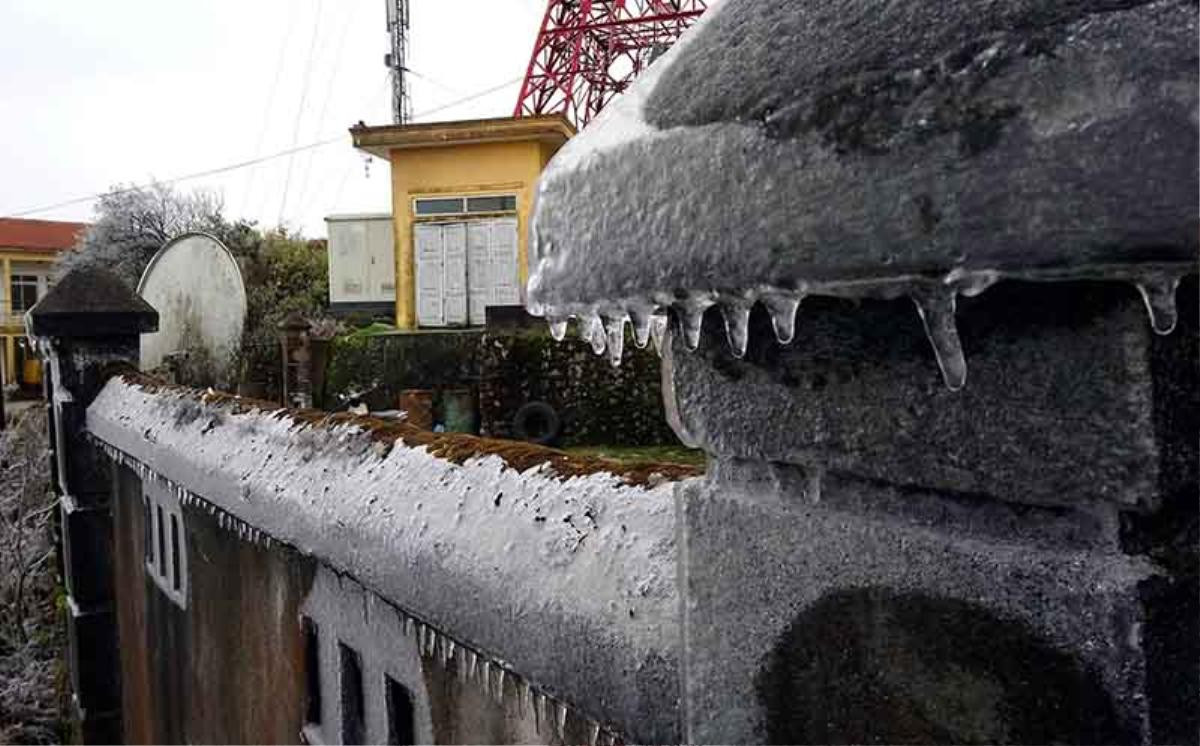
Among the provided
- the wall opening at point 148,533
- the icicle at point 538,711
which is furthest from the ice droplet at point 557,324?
the wall opening at point 148,533

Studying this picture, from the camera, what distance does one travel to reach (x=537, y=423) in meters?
10.4

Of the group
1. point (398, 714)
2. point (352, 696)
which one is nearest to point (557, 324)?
point (398, 714)

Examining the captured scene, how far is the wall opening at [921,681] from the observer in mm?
694

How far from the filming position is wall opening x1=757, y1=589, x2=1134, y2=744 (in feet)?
2.28

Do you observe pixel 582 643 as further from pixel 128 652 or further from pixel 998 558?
pixel 128 652

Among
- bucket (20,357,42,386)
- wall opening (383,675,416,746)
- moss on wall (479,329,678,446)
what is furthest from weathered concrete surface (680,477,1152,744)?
bucket (20,357,42,386)

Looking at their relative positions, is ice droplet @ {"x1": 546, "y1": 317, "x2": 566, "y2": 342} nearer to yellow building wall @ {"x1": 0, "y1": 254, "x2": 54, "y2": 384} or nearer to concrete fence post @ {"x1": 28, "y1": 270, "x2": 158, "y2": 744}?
concrete fence post @ {"x1": 28, "y1": 270, "x2": 158, "y2": 744}

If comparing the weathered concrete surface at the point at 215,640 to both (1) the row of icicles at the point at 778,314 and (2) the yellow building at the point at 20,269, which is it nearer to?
(1) the row of icicles at the point at 778,314

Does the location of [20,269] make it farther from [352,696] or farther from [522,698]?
[522,698]

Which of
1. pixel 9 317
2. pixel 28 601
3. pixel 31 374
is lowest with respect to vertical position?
pixel 28 601

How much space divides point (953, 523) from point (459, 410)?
34.1 feet

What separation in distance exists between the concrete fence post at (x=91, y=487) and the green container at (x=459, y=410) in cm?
506

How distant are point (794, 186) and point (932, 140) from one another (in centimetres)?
9

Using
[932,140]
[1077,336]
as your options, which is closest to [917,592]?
[1077,336]
